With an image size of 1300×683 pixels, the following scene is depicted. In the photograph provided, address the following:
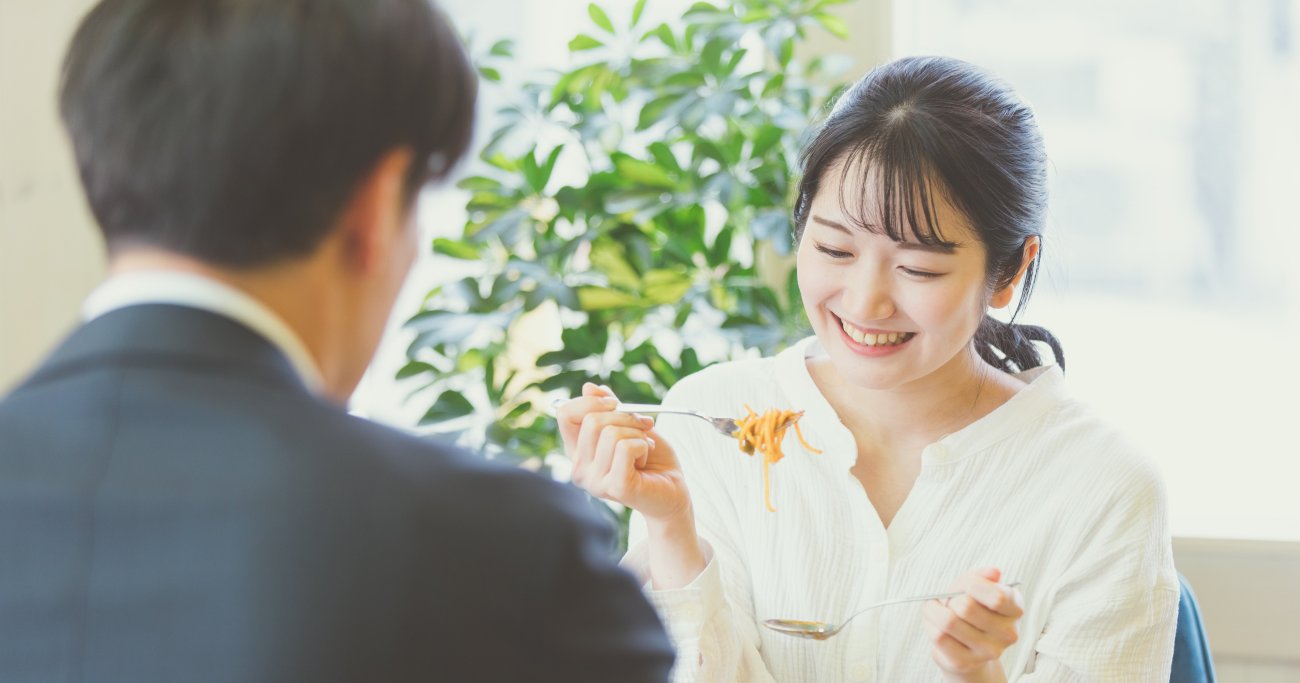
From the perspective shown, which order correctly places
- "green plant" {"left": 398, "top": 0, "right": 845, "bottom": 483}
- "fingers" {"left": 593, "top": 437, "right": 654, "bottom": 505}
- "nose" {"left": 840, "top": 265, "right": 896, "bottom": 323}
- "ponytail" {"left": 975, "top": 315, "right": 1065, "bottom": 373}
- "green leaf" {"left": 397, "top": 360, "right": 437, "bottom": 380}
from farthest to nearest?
"green leaf" {"left": 397, "top": 360, "right": 437, "bottom": 380}, "green plant" {"left": 398, "top": 0, "right": 845, "bottom": 483}, "ponytail" {"left": 975, "top": 315, "right": 1065, "bottom": 373}, "nose" {"left": 840, "top": 265, "right": 896, "bottom": 323}, "fingers" {"left": 593, "top": 437, "right": 654, "bottom": 505}

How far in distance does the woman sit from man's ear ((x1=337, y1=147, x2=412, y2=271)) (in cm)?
73

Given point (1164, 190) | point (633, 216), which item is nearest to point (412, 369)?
point (633, 216)

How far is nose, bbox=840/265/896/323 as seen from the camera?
5.11ft

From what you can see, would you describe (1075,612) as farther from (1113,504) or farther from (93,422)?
(93,422)

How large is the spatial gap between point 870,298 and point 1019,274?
0.26m

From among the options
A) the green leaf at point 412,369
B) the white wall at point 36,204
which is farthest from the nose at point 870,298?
the white wall at point 36,204

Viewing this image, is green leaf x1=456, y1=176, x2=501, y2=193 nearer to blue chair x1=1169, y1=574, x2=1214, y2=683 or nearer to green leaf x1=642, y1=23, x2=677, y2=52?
green leaf x1=642, y1=23, x2=677, y2=52

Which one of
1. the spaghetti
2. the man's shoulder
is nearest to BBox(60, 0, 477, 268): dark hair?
the man's shoulder

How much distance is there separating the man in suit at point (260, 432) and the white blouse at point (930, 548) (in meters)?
0.83

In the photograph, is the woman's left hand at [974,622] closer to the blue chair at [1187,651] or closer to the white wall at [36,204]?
the blue chair at [1187,651]

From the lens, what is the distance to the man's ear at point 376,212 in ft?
2.41

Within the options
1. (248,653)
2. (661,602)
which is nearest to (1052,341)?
(661,602)

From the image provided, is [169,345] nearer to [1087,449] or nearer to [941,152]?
[941,152]

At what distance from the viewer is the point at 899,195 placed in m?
1.55
